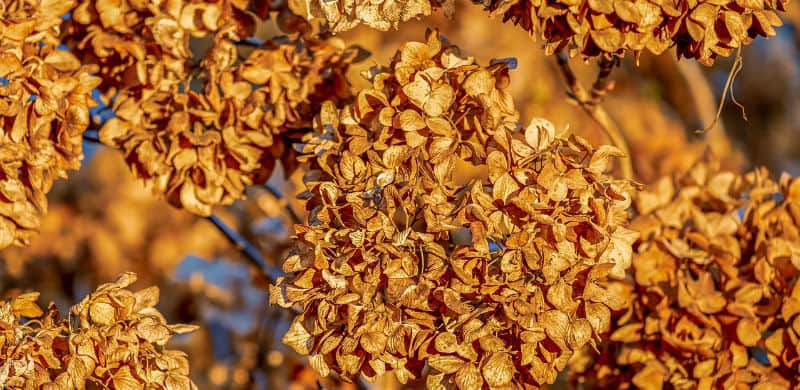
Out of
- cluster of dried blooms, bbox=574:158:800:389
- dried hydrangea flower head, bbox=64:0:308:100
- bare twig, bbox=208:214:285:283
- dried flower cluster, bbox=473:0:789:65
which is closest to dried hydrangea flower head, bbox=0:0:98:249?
dried hydrangea flower head, bbox=64:0:308:100

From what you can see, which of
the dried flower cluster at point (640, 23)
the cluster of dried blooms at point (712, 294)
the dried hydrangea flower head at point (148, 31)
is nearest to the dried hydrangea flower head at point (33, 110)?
the dried hydrangea flower head at point (148, 31)

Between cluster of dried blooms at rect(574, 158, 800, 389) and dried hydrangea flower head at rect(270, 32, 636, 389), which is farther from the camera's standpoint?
cluster of dried blooms at rect(574, 158, 800, 389)

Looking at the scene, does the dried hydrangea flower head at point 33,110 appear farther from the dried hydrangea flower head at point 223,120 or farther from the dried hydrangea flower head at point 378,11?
the dried hydrangea flower head at point 378,11

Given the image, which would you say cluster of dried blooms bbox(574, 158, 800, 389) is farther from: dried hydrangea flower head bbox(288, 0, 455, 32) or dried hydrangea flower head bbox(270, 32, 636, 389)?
dried hydrangea flower head bbox(288, 0, 455, 32)

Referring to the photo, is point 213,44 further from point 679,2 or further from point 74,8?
point 679,2

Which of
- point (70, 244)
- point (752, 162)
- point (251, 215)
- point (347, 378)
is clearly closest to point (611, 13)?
point (347, 378)
